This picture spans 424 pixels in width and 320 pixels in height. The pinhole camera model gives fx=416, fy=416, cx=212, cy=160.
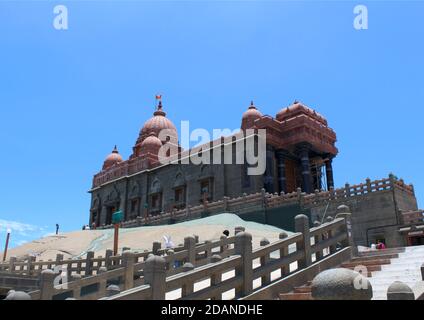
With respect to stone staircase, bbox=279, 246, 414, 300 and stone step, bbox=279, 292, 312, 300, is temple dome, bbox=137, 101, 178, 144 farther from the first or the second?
stone step, bbox=279, 292, 312, 300

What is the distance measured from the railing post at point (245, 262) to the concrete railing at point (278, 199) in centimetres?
1740

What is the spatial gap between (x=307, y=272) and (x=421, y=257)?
309cm

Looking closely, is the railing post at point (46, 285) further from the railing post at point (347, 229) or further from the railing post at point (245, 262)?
the railing post at point (347, 229)

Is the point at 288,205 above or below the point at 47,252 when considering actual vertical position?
above

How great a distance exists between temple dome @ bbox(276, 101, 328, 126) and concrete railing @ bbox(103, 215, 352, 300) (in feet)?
83.0

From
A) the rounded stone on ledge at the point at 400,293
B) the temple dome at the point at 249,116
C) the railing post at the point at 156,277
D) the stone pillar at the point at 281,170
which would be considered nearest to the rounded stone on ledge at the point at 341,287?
the rounded stone on ledge at the point at 400,293

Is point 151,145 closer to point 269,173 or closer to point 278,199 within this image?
point 269,173

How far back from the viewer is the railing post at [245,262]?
314 inches

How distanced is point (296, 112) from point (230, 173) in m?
7.73

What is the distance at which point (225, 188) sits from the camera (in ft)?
119

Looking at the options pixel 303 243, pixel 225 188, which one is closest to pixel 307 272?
pixel 303 243

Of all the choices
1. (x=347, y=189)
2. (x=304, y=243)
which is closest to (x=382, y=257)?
(x=304, y=243)
